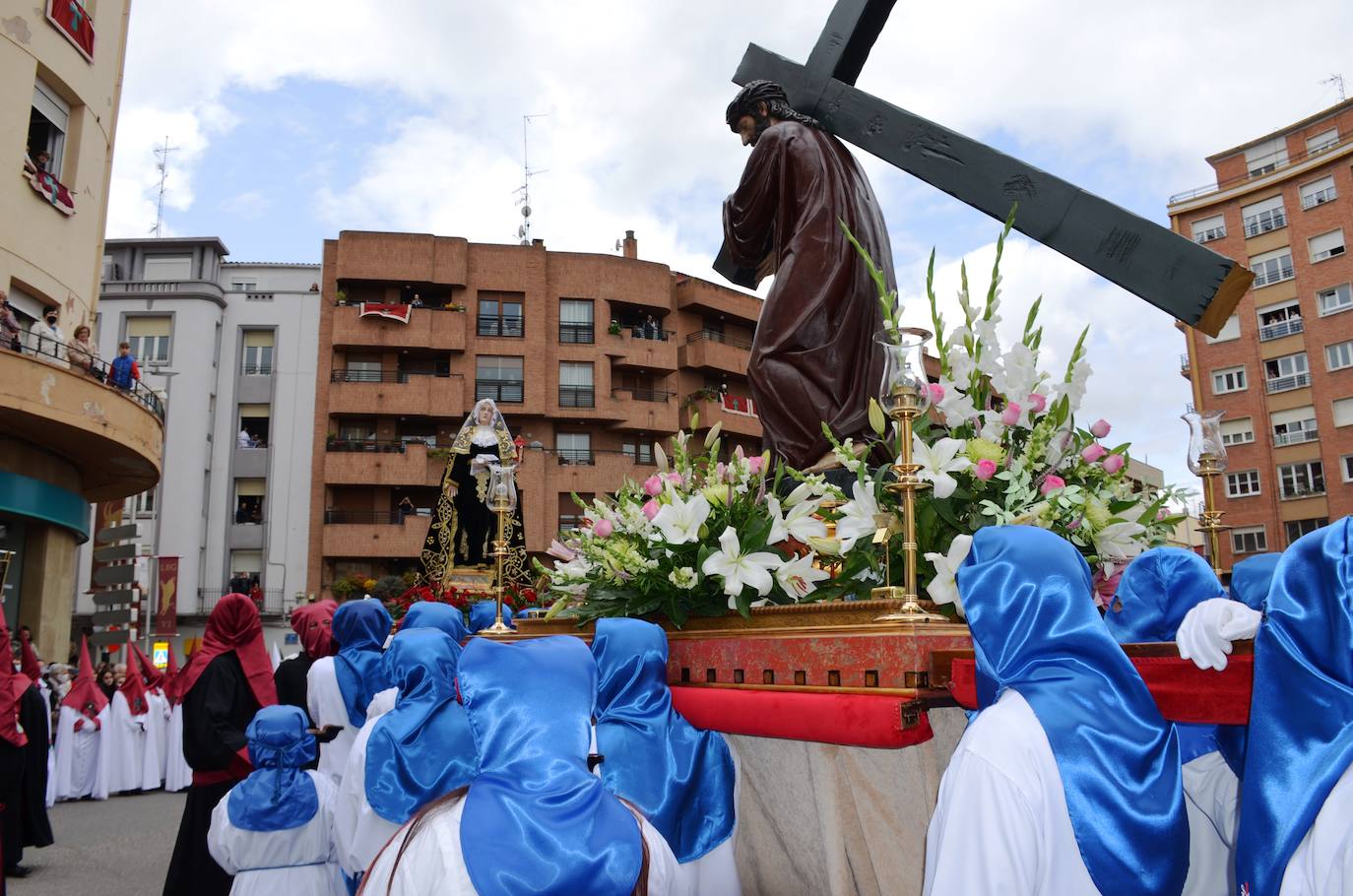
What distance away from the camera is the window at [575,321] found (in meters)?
39.0

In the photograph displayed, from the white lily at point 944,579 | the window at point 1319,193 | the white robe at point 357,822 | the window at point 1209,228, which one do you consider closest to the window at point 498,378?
the window at point 1209,228

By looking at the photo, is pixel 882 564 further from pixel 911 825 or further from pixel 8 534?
pixel 8 534

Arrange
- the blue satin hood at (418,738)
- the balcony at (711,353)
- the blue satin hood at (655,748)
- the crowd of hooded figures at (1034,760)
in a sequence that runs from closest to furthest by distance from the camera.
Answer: the crowd of hooded figures at (1034,760) < the blue satin hood at (655,748) < the blue satin hood at (418,738) < the balcony at (711,353)

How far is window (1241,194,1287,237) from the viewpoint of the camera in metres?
37.4

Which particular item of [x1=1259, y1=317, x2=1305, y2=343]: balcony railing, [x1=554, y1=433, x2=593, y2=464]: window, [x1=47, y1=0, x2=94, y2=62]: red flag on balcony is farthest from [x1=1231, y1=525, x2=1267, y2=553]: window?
[x1=47, y1=0, x2=94, y2=62]: red flag on balcony

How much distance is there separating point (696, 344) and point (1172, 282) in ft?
117

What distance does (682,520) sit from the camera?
3.97 metres

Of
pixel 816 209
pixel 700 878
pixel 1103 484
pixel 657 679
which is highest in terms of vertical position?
pixel 816 209

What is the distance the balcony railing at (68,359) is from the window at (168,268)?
2249 cm

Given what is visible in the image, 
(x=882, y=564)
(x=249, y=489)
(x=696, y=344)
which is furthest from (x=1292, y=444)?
(x=882, y=564)

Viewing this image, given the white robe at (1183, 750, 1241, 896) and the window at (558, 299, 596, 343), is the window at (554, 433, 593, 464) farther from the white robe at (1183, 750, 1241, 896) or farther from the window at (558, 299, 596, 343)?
the white robe at (1183, 750, 1241, 896)

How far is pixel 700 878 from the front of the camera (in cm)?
374

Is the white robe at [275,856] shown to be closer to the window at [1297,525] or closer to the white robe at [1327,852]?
the white robe at [1327,852]

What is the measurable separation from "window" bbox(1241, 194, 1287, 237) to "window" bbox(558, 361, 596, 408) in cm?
2467
